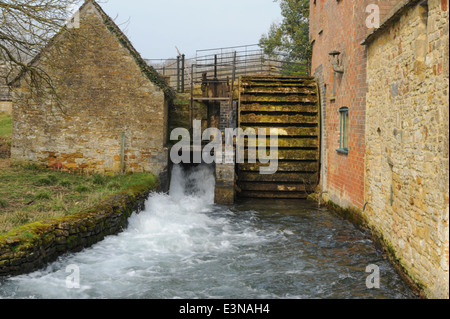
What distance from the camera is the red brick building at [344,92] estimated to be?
28.2ft

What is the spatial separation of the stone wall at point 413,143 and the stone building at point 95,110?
6.12 m

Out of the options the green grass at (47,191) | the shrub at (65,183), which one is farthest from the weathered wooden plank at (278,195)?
the shrub at (65,183)

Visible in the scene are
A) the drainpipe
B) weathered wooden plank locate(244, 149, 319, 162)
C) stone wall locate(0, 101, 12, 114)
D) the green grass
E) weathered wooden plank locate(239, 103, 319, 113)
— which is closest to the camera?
the green grass

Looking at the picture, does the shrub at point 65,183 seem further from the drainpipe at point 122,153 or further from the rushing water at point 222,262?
the rushing water at point 222,262

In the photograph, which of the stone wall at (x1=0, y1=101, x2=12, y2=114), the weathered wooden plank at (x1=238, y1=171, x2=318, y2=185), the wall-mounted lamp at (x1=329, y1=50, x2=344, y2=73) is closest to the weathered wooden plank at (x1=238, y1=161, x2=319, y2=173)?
the weathered wooden plank at (x1=238, y1=171, x2=318, y2=185)

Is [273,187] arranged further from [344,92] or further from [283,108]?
[344,92]

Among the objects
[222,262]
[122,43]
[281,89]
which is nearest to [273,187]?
[281,89]

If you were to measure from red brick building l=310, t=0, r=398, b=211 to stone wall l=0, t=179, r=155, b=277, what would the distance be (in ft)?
15.3

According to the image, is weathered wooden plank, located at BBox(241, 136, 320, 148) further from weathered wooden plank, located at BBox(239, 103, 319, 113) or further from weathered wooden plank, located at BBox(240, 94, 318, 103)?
weathered wooden plank, located at BBox(240, 94, 318, 103)

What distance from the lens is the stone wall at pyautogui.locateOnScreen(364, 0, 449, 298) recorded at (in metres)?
4.66

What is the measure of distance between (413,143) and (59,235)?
16.4ft

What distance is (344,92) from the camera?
10.0 meters
